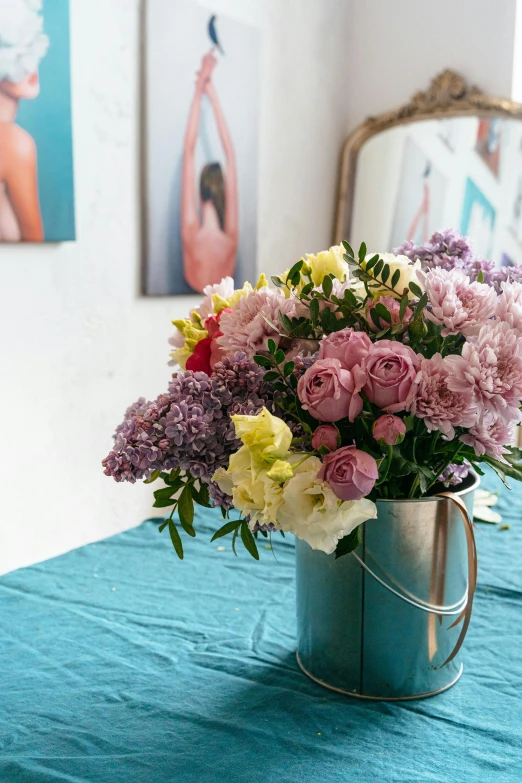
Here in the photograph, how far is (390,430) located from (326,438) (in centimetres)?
6

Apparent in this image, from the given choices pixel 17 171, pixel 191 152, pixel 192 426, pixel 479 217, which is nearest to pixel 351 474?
pixel 192 426

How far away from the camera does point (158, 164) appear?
7.16 ft

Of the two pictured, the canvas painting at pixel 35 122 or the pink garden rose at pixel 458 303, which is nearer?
the pink garden rose at pixel 458 303

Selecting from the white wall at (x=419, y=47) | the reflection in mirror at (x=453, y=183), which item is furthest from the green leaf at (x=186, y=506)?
the white wall at (x=419, y=47)

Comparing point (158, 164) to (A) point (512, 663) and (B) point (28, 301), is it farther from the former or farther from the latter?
(A) point (512, 663)

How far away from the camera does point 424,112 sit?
105 inches

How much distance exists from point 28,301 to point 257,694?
129cm

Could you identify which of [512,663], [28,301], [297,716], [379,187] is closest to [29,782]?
[297,716]

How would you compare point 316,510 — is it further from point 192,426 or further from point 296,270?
point 296,270

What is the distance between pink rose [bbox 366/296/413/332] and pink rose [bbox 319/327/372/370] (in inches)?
1.8

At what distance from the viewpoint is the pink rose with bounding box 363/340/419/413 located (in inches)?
27.7

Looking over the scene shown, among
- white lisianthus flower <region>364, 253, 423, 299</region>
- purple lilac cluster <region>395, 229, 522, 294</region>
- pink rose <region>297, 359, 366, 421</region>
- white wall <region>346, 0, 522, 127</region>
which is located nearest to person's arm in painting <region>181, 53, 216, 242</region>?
white wall <region>346, 0, 522, 127</region>

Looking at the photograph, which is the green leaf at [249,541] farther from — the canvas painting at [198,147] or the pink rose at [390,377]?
the canvas painting at [198,147]

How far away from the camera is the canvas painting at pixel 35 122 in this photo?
5.74 feet
